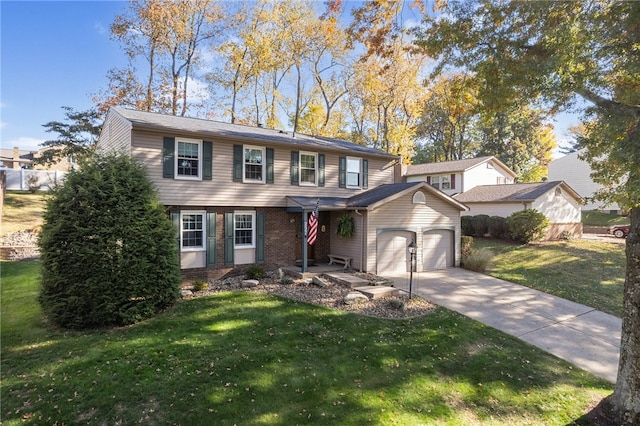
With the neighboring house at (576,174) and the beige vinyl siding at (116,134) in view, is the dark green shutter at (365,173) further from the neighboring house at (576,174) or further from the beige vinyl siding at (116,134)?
the neighboring house at (576,174)

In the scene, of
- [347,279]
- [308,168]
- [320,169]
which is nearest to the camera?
[347,279]

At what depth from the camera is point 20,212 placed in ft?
64.7

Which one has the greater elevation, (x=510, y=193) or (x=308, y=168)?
(x=308, y=168)

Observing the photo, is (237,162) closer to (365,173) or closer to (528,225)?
(365,173)

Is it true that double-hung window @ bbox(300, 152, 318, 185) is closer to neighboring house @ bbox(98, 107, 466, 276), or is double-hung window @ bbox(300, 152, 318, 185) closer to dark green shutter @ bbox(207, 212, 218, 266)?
neighboring house @ bbox(98, 107, 466, 276)

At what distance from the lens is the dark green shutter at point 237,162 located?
12.8 meters

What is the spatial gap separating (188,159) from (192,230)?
259cm

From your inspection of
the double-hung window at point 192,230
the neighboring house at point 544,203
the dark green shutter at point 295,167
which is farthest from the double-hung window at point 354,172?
the neighboring house at point 544,203

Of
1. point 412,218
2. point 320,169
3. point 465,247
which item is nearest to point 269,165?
point 320,169

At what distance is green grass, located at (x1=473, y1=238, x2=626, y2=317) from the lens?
39.1 ft

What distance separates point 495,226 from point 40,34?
23161 millimetres

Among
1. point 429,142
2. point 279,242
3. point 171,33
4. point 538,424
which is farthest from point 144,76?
point 429,142

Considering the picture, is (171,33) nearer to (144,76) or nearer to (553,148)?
(144,76)

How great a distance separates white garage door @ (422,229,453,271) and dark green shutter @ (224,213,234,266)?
838cm
